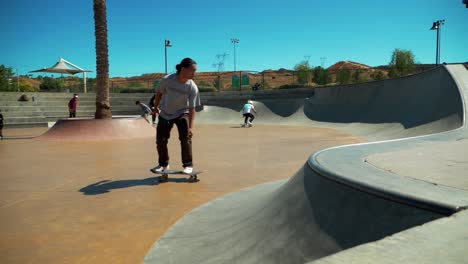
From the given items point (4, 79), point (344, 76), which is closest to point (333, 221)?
point (344, 76)

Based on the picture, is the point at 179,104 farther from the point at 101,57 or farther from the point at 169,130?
the point at 101,57

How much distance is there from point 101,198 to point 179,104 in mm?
1564

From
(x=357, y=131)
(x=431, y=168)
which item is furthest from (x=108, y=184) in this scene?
(x=357, y=131)

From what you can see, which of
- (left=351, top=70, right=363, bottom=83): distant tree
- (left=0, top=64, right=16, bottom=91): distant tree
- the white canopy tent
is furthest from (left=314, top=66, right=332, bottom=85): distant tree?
(left=0, top=64, right=16, bottom=91): distant tree

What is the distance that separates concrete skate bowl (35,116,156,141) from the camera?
33.7ft

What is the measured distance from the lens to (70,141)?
396 inches

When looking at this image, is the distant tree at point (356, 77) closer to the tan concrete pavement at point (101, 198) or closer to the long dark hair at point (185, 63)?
the tan concrete pavement at point (101, 198)

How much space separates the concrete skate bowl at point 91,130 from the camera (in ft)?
33.7

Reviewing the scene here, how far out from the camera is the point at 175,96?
4320 millimetres

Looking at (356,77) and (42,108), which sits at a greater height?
(356,77)

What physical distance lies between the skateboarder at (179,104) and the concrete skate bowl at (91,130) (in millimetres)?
6664

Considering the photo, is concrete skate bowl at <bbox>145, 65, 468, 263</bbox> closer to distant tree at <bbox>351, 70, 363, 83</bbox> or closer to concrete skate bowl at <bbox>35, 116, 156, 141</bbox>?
concrete skate bowl at <bbox>35, 116, 156, 141</bbox>

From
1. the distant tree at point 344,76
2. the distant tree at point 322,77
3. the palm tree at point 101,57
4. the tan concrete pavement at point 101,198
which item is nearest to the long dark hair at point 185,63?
the tan concrete pavement at point 101,198

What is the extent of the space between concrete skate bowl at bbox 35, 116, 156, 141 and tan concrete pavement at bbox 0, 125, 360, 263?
3.07 m
